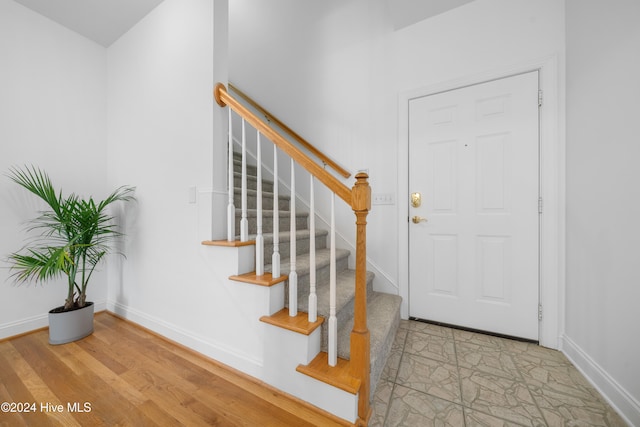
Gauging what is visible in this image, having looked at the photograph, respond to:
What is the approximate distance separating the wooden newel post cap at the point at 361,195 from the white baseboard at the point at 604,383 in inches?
57.6

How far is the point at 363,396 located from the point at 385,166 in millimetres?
1720

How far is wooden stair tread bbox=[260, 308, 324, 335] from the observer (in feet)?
3.58

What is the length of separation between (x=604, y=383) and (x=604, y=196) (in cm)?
97

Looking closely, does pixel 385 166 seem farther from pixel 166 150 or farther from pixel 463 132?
pixel 166 150

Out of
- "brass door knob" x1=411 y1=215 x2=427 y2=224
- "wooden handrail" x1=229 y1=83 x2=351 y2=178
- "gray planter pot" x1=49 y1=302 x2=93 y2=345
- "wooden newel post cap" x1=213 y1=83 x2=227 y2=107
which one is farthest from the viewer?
"wooden handrail" x1=229 y1=83 x2=351 y2=178

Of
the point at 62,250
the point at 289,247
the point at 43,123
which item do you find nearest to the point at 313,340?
the point at 289,247

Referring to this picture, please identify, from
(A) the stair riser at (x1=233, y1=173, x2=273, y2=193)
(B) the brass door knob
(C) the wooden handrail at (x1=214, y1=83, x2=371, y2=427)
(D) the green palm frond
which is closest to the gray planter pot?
(D) the green palm frond

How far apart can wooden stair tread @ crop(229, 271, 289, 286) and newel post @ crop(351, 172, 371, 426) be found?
0.46m

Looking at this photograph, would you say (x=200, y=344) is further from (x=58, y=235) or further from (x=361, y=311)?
(x=58, y=235)

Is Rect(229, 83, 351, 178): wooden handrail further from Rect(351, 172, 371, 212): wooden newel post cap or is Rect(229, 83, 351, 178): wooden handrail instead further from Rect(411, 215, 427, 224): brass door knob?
Rect(351, 172, 371, 212): wooden newel post cap

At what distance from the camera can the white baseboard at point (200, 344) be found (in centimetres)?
130

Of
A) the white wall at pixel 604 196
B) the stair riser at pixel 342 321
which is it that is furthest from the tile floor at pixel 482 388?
the stair riser at pixel 342 321

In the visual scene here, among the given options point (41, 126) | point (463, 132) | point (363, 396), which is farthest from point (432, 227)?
point (41, 126)

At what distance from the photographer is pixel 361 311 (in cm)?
103
